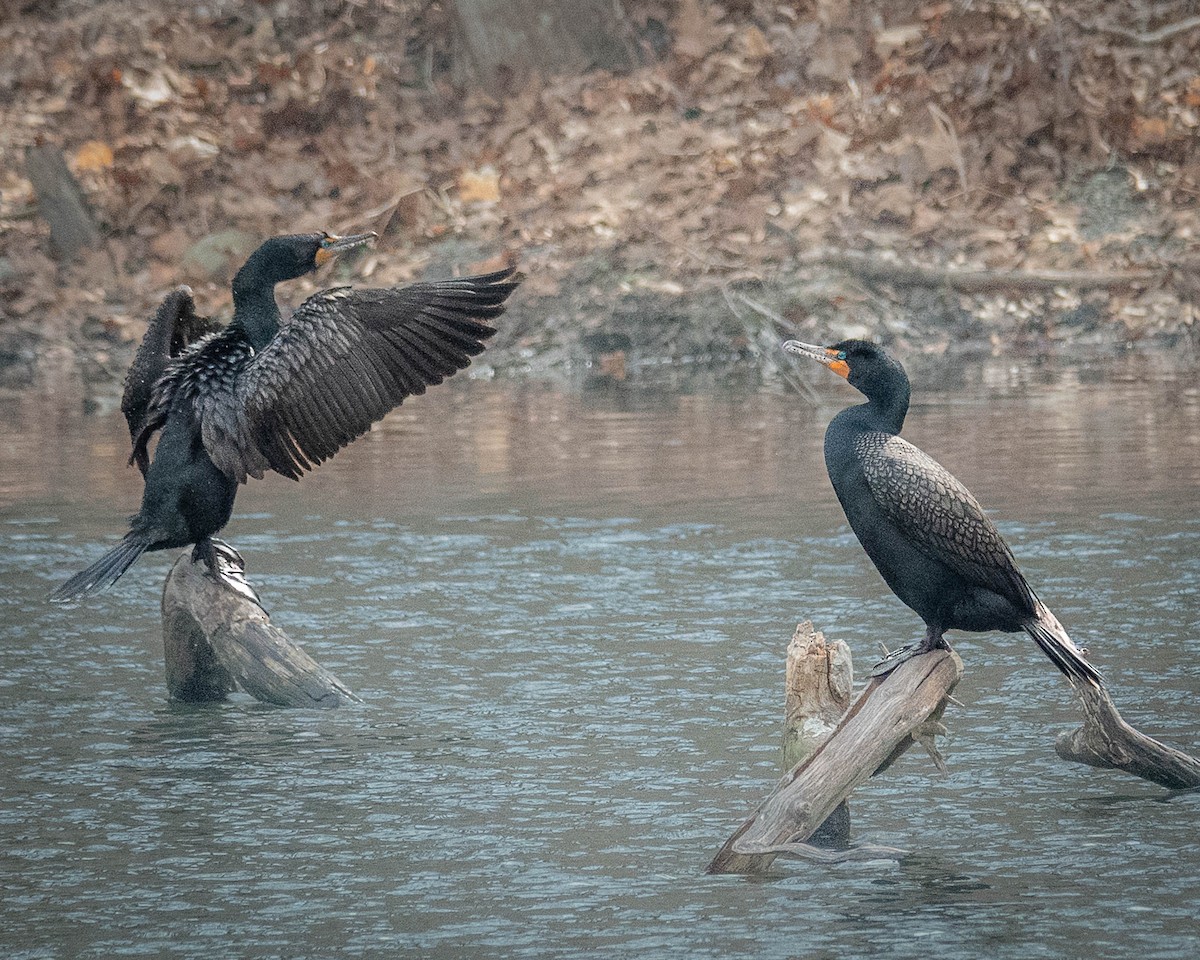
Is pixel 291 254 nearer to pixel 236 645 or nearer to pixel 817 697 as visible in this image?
pixel 236 645

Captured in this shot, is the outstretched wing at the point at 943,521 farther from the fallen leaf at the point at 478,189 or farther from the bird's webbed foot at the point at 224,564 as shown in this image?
the fallen leaf at the point at 478,189

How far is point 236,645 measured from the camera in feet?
25.4

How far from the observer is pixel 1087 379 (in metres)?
15.7

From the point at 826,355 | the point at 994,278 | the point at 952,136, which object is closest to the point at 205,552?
the point at 826,355

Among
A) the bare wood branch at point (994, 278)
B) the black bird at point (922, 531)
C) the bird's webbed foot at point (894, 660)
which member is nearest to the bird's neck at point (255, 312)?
the black bird at point (922, 531)

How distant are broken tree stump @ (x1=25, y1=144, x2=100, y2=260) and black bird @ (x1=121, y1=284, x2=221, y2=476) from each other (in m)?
12.0

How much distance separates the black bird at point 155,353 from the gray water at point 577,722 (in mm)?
1125

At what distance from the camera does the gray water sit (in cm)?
552

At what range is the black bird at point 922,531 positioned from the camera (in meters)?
6.19

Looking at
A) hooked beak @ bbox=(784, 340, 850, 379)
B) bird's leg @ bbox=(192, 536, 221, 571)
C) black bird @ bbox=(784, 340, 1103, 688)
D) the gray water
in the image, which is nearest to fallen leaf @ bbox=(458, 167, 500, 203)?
the gray water

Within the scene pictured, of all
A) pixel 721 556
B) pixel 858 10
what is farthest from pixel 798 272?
pixel 721 556

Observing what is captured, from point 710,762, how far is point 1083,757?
1.28 m

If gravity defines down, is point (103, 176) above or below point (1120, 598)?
above

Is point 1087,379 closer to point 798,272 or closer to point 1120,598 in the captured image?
point 798,272
